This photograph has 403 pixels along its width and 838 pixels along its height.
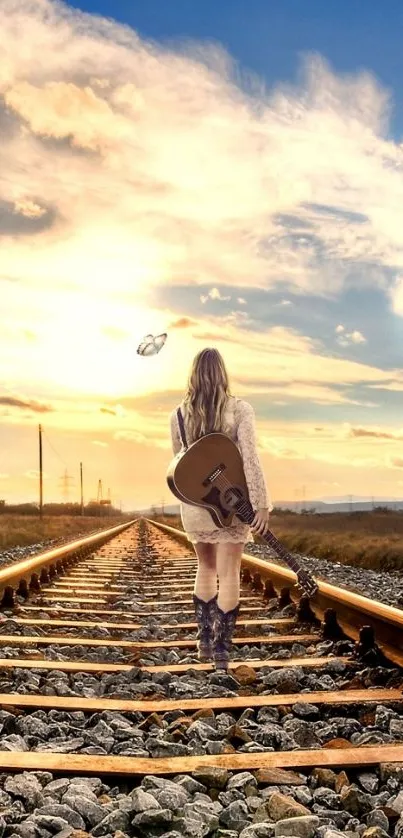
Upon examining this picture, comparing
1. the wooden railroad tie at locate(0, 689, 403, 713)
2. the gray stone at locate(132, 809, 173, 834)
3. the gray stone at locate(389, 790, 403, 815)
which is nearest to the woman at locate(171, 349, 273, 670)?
the wooden railroad tie at locate(0, 689, 403, 713)

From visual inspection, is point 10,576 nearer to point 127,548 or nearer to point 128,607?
point 128,607

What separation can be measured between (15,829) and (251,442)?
255 cm

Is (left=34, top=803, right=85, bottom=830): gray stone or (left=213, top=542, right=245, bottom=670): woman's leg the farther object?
(left=213, top=542, right=245, bottom=670): woman's leg

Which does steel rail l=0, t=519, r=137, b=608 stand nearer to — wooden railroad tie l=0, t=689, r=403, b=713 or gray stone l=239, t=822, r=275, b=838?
wooden railroad tie l=0, t=689, r=403, b=713

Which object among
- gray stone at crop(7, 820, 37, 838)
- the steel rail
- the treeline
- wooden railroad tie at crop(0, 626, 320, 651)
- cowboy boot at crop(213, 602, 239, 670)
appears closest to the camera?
gray stone at crop(7, 820, 37, 838)

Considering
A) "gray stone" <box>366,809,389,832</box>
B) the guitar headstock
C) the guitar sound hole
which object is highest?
the guitar sound hole

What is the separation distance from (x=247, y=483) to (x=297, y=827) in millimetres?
2276

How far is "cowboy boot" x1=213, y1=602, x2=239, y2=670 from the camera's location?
4.72 metres

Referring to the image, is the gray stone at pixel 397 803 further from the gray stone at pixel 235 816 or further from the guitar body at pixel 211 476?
the guitar body at pixel 211 476

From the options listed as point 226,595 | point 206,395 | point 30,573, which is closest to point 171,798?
point 226,595

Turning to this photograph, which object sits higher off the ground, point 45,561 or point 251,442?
point 251,442

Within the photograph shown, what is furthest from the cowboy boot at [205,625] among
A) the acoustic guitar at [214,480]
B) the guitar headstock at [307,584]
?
the acoustic guitar at [214,480]

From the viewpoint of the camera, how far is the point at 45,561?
1002cm

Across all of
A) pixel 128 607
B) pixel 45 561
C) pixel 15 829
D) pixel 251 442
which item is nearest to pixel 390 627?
pixel 251 442
